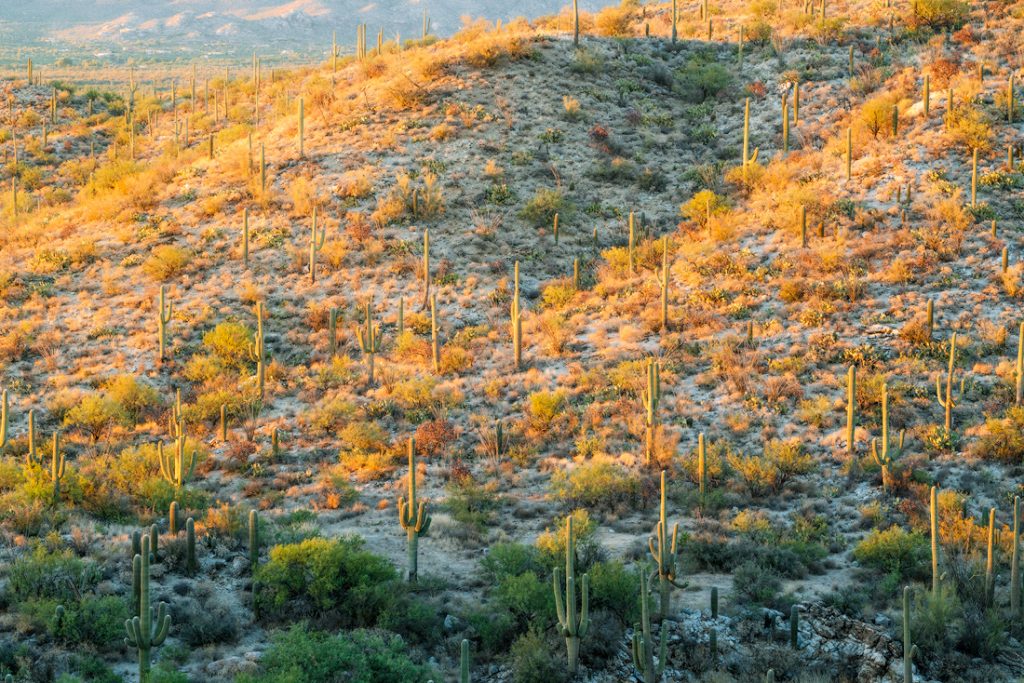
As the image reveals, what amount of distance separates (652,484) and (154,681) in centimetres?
947

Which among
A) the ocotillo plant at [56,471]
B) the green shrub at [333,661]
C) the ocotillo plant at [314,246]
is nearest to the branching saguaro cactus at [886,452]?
the green shrub at [333,661]

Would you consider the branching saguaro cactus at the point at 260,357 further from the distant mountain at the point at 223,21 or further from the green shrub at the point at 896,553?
the distant mountain at the point at 223,21

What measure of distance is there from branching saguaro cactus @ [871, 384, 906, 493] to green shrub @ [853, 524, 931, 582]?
1.73 m

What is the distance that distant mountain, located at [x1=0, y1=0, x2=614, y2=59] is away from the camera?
109062 mm

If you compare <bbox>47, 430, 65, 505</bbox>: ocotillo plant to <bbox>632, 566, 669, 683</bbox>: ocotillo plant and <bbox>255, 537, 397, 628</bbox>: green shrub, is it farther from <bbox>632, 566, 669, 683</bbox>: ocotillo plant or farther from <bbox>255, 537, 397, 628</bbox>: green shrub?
<bbox>632, 566, 669, 683</bbox>: ocotillo plant

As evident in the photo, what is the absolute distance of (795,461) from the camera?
57.7 ft

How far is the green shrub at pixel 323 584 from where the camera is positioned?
13352 mm

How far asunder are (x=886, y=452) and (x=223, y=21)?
404ft

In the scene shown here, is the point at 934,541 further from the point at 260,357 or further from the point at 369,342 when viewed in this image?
the point at 260,357

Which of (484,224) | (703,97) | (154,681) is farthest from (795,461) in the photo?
(703,97)

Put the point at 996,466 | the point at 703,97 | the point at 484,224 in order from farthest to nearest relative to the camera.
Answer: the point at 703,97
the point at 484,224
the point at 996,466

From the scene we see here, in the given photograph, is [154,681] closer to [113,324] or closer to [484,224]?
[113,324]

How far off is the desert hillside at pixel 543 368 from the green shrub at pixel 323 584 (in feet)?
0.18

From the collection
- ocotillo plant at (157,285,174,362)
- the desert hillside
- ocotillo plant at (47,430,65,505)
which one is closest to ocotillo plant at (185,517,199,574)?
the desert hillside
